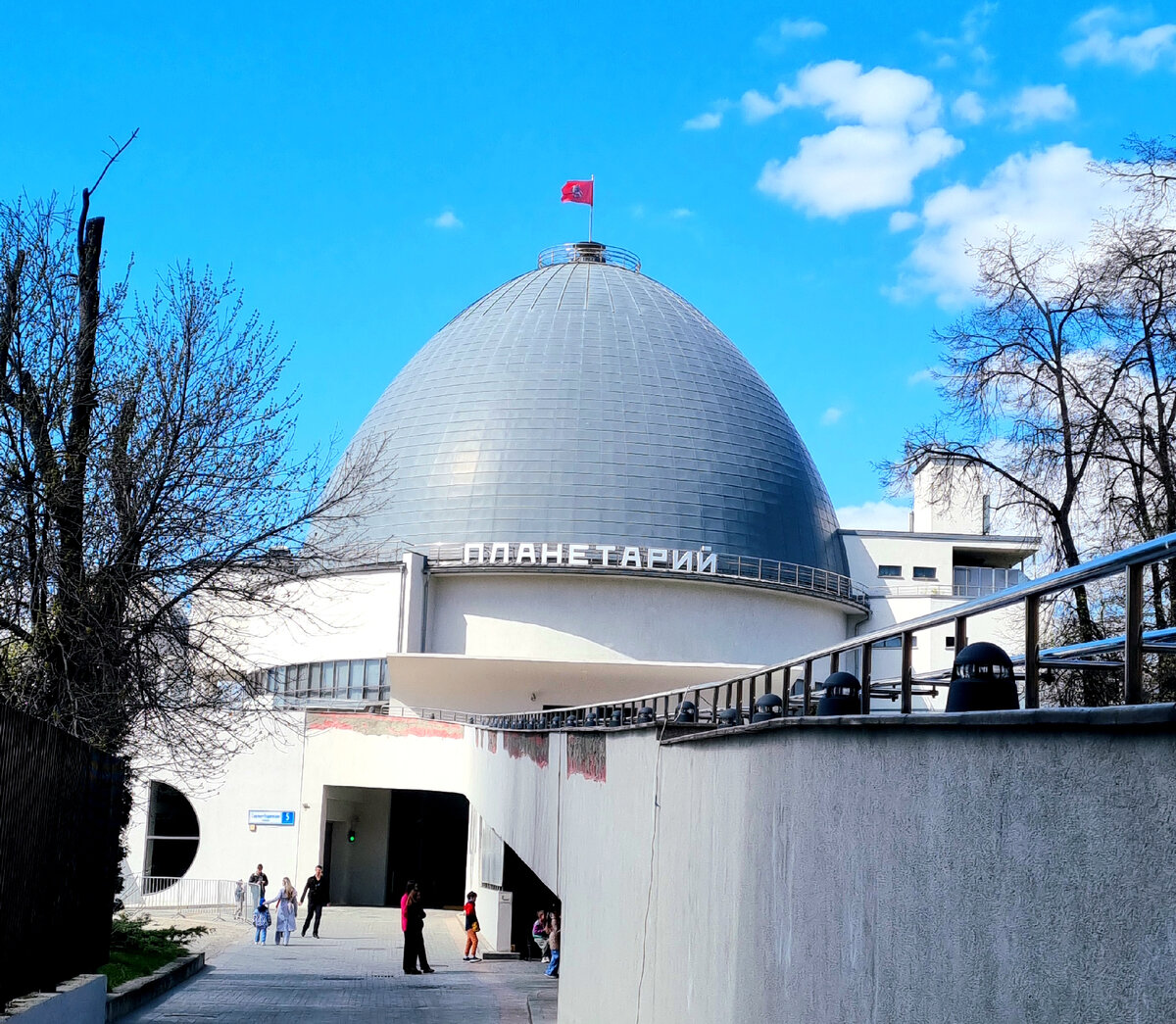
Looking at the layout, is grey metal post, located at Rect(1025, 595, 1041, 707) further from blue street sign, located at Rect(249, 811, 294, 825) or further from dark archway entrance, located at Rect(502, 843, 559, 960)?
blue street sign, located at Rect(249, 811, 294, 825)

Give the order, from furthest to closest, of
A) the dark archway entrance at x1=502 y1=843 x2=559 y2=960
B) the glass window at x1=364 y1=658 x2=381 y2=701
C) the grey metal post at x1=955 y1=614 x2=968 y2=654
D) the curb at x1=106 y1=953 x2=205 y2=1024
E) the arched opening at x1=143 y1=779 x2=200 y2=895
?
1. the glass window at x1=364 y1=658 x2=381 y2=701
2. the arched opening at x1=143 y1=779 x2=200 y2=895
3. the dark archway entrance at x1=502 y1=843 x2=559 y2=960
4. the curb at x1=106 y1=953 x2=205 y2=1024
5. the grey metal post at x1=955 y1=614 x2=968 y2=654

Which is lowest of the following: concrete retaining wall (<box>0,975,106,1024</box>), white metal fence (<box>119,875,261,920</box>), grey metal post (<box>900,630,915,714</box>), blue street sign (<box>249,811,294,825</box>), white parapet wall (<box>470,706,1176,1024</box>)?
white metal fence (<box>119,875,261,920</box>)

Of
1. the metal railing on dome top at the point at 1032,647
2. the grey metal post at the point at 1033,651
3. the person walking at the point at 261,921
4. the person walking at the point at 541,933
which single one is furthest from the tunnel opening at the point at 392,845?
the grey metal post at the point at 1033,651

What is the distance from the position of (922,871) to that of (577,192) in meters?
55.2

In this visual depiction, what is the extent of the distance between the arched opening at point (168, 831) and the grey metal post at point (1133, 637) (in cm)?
4353

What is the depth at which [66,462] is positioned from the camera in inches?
595

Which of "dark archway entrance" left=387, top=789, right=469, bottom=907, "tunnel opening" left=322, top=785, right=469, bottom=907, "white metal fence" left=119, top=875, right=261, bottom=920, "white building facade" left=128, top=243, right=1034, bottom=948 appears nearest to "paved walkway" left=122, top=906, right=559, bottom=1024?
"white metal fence" left=119, top=875, right=261, bottom=920

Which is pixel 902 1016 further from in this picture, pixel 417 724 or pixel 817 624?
pixel 817 624

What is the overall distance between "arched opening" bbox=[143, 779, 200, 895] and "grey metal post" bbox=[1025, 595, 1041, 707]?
141 ft

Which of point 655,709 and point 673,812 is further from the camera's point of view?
point 655,709

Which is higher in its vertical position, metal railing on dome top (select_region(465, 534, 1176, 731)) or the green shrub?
metal railing on dome top (select_region(465, 534, 1176, 731))

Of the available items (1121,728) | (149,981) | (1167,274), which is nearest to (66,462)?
(149,981)

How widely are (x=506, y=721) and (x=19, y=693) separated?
580 inches

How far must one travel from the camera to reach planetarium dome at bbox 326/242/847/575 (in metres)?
44.8
